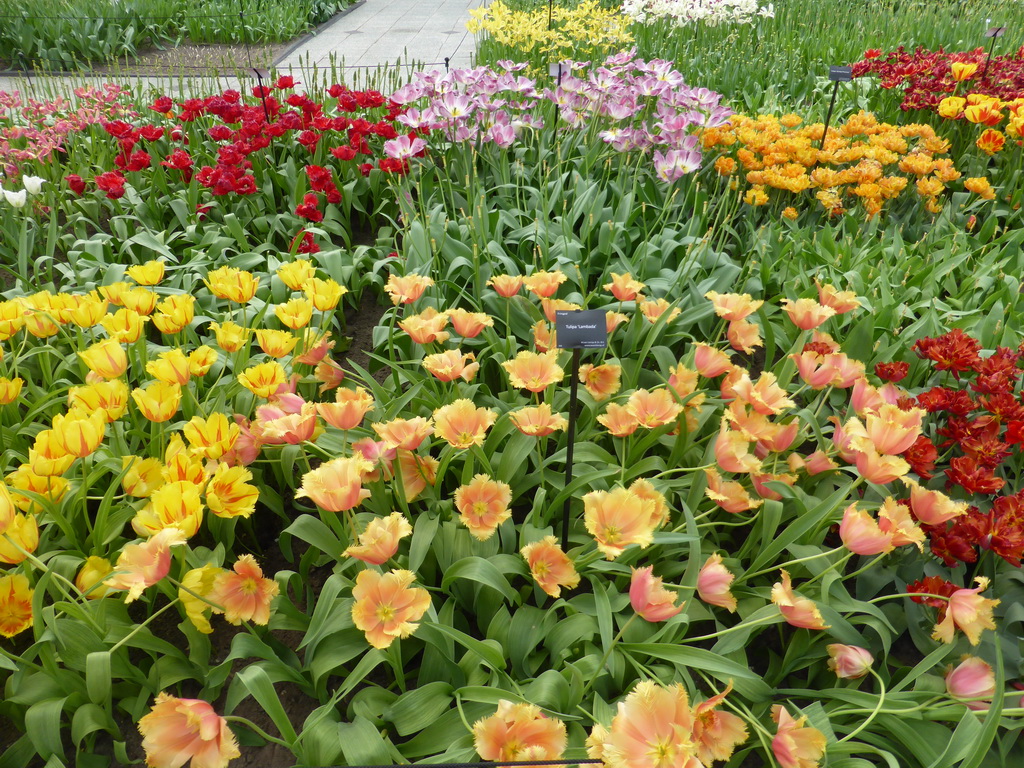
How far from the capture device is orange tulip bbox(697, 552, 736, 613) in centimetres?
123

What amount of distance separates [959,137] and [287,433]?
4.25 m

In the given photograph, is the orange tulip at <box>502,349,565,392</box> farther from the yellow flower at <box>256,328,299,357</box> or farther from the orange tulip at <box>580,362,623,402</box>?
the yellow flower at <box>256,328,299,357</box>

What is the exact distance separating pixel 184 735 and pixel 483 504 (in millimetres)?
640

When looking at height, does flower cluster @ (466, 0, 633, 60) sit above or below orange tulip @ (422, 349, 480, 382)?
above

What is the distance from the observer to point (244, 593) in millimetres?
1234

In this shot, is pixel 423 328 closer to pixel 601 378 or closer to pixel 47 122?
pixel 601 378

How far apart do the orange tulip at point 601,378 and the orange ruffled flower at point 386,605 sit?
85 centimetres

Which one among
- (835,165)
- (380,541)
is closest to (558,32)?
(835,165)

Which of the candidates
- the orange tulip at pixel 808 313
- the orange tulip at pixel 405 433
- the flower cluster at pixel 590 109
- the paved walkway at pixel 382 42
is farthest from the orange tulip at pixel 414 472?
the paved walkway at pixel 382 42

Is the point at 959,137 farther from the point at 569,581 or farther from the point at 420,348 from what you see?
the point at 569,581

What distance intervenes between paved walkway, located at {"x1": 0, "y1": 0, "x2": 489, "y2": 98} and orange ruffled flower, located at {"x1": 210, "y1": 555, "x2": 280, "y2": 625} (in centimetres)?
584

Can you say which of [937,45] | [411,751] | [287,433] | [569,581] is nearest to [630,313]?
[569,581]

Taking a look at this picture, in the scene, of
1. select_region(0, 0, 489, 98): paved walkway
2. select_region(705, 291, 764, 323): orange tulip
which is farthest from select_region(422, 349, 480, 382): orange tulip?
select_region(0, 0, 489, 98): paved walkway

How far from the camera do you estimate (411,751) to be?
3.97 feet
